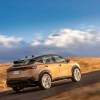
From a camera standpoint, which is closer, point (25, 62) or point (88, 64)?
point (25, 62)

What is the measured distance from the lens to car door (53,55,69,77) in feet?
61.3

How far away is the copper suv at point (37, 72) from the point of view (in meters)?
17.1

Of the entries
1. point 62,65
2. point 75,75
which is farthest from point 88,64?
point 62,65

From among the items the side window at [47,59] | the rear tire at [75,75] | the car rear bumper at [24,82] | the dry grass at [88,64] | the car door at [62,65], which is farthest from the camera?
the dry grass at [88,64]

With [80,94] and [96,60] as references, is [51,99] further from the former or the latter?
[96,60]

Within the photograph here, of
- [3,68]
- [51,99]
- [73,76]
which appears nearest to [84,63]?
[3,68]

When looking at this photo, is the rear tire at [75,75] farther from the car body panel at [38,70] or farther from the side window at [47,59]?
the side window at [47,59]

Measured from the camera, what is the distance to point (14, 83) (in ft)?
57.9

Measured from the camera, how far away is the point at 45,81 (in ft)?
57.2

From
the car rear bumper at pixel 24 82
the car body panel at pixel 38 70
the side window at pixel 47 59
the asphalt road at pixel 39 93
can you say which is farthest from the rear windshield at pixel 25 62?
the asphalt road at pixel 39 93

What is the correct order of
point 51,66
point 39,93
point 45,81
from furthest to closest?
point 51,66 < point 45,81 < point 39,93

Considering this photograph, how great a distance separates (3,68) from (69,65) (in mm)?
24696

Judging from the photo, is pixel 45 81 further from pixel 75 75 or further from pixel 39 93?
pixel 75 75

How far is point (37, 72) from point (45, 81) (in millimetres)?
616
